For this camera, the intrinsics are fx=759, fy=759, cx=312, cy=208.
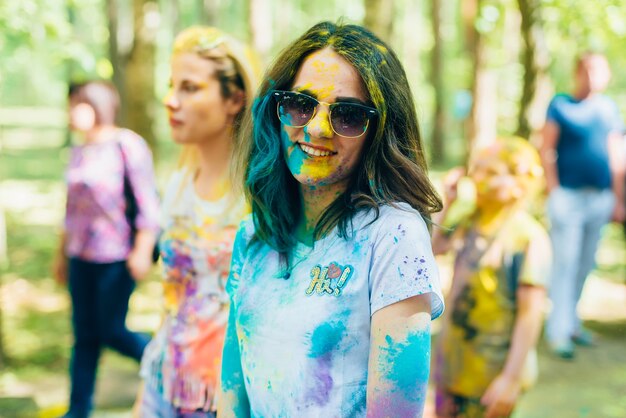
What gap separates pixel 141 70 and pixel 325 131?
9.61 m

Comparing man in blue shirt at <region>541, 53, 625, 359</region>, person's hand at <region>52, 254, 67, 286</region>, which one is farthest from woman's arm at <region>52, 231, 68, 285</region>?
man in blue shirt at <region>541, 53, 625, 359</region>

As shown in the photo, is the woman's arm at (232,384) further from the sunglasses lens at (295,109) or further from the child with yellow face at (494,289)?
the child with yellow face at (494,289)

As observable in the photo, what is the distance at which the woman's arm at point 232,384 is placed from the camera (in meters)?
1.94

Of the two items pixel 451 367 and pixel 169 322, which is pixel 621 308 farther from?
pixel 169 322

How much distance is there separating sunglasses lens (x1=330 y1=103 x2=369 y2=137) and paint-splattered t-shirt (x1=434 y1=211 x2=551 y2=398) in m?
1.84

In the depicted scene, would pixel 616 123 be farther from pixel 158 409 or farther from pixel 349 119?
pixel 349 119

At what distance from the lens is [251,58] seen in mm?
3096

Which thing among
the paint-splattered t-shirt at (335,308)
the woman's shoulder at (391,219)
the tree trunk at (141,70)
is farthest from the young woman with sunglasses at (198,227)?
the tree trunk at (141,70)

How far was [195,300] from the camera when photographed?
2.86m

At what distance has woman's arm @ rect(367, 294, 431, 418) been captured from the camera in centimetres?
160

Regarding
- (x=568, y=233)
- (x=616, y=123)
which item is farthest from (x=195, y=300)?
(x=616, y=123)

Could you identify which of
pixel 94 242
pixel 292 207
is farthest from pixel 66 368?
pixel 292 207

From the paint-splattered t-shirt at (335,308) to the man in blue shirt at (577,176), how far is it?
5.07 meters

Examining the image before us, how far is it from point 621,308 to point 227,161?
6373 millimetres
